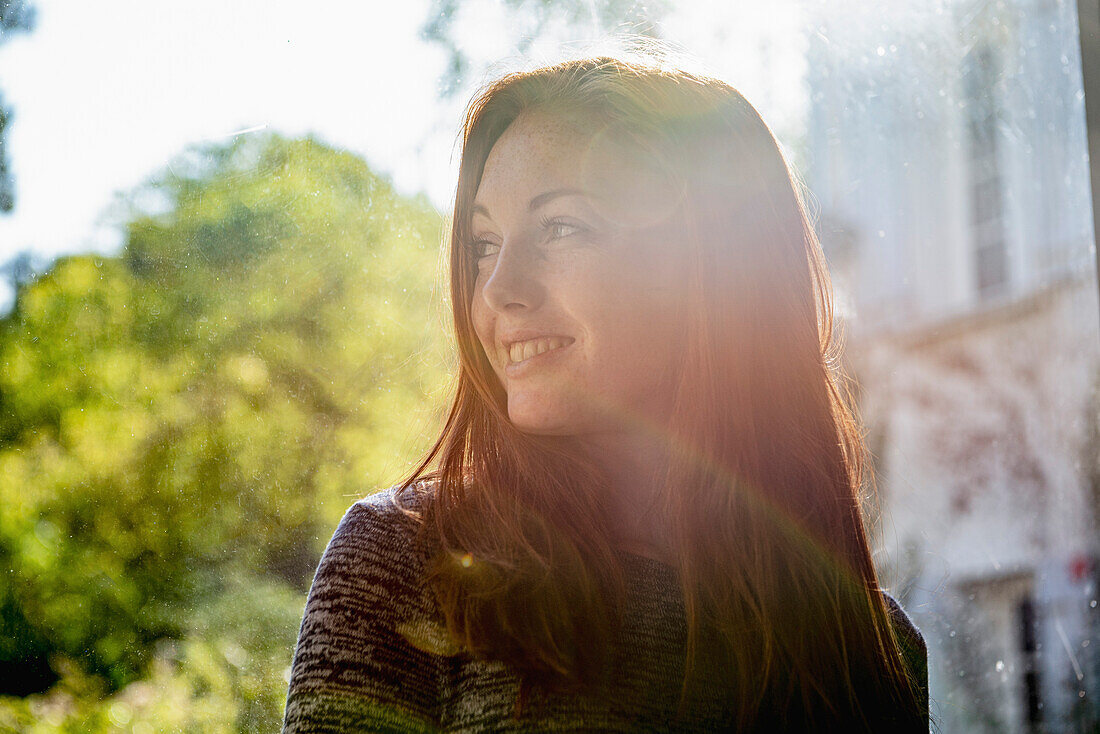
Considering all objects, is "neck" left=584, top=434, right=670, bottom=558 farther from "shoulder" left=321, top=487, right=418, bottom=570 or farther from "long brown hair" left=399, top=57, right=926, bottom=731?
"shoulder" left=321, top=487, right=418, bottom=570

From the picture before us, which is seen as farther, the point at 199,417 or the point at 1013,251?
the point at 1013,251

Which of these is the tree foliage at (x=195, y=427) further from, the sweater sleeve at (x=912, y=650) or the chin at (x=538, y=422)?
the sweater sleeve at (x=912, y=650)

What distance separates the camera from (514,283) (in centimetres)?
88

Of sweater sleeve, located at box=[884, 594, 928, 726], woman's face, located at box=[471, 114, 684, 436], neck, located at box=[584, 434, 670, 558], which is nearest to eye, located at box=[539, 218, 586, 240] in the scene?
woman's face, located at box=[471, 114, 684, 436]

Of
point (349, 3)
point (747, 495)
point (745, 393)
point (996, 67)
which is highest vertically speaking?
point (996, 67)

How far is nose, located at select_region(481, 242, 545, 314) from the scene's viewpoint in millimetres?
878

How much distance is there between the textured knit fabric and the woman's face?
0.20 meters

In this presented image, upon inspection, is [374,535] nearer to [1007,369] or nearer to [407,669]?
[407,669]

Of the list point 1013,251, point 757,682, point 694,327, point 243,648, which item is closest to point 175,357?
point 243,648

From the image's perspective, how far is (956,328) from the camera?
2.75 m

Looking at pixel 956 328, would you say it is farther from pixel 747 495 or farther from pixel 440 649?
pixel 440 649

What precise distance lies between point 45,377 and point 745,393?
78 cm

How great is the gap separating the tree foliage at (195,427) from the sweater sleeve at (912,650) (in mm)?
640

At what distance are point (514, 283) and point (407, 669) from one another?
1.26 feet
